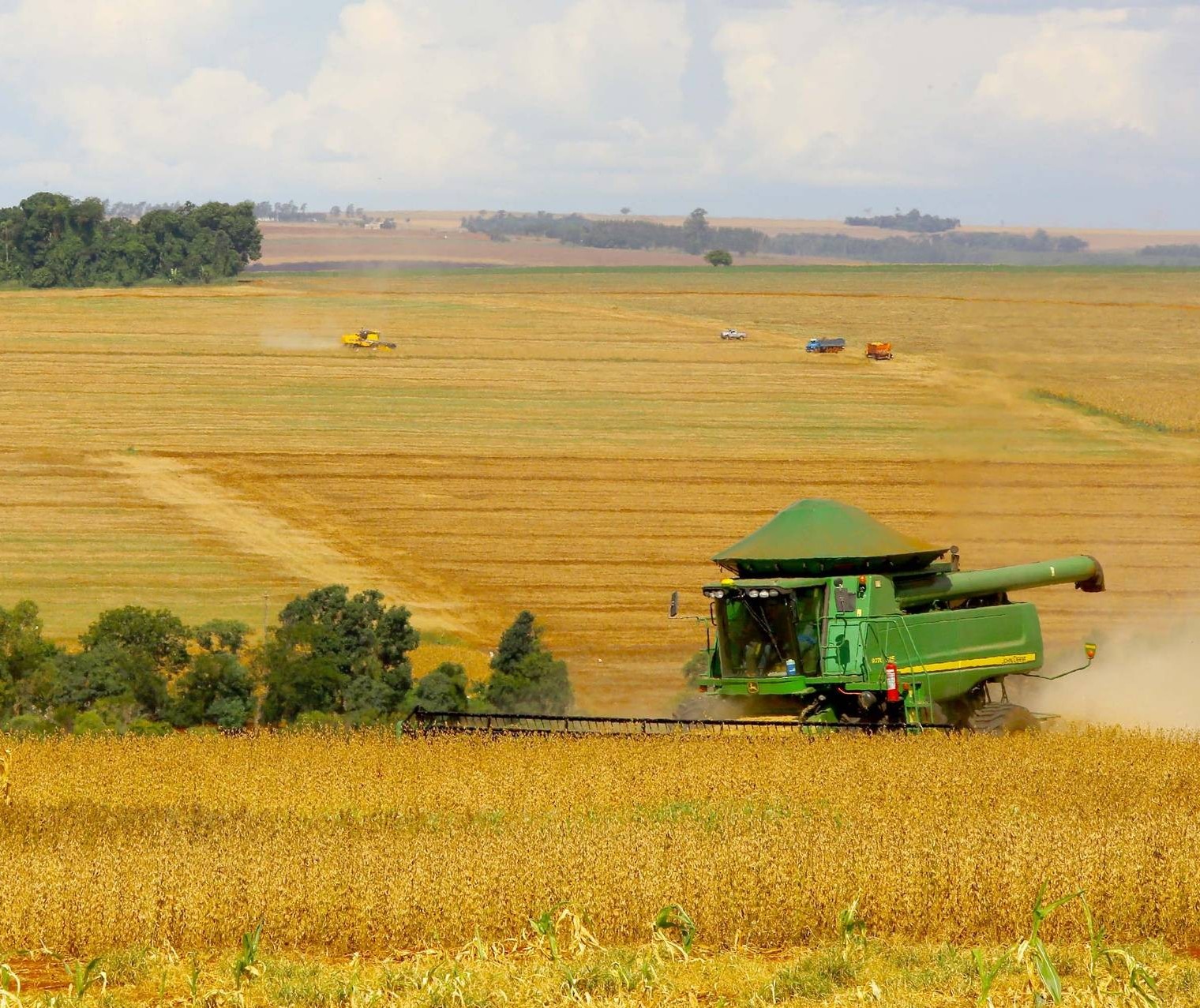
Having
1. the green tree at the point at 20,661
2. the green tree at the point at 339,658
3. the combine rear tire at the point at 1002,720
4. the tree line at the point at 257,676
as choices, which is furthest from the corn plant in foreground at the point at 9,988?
the green tree at the point at 20,661

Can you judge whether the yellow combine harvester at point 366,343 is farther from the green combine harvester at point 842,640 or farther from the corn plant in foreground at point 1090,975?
the corn plant in foreground at point 1090,975

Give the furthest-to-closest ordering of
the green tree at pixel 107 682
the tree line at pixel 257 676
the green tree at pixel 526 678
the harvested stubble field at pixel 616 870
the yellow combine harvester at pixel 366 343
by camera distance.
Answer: the yellow combine harvester at pixel 366 343, the green tree at pixel 526 678, the green tree at pixel 107 682, the tree line at pixel 257 676, the harvested stubble field at pixel 616 870

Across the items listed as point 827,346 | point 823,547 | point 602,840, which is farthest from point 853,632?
point 827,346

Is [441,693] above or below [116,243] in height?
below

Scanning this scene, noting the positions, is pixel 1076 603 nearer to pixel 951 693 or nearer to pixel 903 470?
pixel 903 470

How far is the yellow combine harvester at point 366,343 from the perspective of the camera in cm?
6494

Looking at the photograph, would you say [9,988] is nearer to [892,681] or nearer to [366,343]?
[892,681]

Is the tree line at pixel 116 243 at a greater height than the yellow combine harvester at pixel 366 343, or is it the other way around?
the tree line at pixel 116 243

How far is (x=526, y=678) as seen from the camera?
26547 millimetres

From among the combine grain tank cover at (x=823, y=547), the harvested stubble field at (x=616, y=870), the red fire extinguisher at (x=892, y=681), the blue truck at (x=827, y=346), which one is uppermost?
the combine grain tank cover at (x=823, y=547)

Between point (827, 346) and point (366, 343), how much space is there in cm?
1730

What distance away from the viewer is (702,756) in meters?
15.0

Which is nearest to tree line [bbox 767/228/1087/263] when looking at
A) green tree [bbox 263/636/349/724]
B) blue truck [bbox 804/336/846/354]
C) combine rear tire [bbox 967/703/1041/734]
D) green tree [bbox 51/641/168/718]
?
blue truck [bbox 804/336/846/354]

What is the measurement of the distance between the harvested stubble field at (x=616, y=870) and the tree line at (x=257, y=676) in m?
9.62
